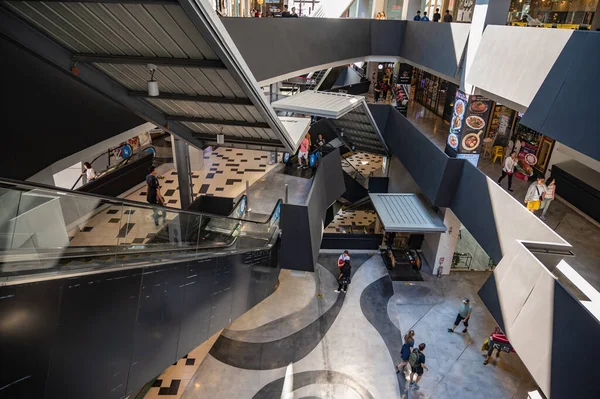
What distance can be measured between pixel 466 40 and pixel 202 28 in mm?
8402

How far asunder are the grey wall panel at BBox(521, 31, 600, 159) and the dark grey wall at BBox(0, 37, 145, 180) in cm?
829

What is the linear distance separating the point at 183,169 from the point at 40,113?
5613 millimetres

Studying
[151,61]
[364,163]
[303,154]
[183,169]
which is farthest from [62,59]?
[364,163]

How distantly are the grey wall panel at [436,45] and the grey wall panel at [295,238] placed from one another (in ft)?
19.8

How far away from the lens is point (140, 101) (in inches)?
316

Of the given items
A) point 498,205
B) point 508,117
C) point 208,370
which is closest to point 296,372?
point 208,370

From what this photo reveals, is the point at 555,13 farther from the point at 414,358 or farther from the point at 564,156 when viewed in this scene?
the point at 414,358

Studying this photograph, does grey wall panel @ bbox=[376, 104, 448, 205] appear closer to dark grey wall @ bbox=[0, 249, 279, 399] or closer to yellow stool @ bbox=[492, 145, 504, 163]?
yellow stool @ bbox=[492, 145, 504, 163]

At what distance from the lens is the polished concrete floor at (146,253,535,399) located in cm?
904

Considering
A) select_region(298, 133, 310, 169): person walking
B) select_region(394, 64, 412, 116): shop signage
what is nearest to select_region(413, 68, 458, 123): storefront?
select_region(394, 64, 412, 116): shop signage

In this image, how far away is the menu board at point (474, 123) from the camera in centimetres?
1045

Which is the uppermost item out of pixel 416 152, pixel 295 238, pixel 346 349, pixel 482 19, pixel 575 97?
pixel 482 19

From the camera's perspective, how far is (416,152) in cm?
1339

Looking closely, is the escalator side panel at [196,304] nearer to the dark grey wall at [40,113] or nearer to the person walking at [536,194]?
the dark grey wall at [40,113]
